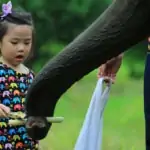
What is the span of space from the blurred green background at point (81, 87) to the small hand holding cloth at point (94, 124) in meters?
1.96

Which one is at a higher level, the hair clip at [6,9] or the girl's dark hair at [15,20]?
the hair clip at [6,9]

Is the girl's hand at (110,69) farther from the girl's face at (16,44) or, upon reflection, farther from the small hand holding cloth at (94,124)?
the girl's face at (16,44)

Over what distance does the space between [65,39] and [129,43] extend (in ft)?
26.3

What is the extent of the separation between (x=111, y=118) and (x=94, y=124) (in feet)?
11.9

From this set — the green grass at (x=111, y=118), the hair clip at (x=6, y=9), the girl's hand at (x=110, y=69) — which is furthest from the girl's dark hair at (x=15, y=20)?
the green grass at (x=111, y=118)

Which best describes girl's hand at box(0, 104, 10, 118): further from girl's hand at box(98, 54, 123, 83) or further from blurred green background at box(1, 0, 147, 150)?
blurred green background at box(1, 0, 147, 150)

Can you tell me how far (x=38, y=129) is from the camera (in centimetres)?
280

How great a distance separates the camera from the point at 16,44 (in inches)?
149

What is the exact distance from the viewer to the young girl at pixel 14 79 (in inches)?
149

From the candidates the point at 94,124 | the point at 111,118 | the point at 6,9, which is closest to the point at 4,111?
the point at 94,124

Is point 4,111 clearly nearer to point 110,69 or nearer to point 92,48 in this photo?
point 110,69

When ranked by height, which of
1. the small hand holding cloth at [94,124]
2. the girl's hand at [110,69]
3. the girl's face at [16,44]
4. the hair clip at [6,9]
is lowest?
the small hand holding cloth at [94,124]

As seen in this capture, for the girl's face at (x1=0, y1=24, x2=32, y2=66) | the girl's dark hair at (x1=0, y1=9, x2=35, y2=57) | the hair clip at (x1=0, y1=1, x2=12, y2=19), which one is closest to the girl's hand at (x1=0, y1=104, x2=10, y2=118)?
the girl's face at (x1=0, y1=24, x2=32, y2=66)

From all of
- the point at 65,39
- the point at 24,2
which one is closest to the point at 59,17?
the point at 65,39
